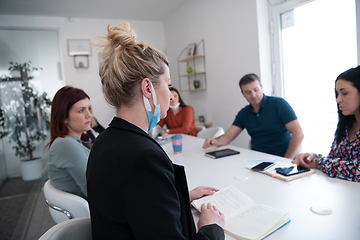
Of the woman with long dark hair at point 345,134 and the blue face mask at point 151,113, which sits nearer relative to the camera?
the blue face mask at point 151,113

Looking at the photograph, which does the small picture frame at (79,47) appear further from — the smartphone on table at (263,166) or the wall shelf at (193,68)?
the smartphone on table at (263,166)

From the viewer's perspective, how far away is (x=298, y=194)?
108 cm

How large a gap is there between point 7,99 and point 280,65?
138 inches

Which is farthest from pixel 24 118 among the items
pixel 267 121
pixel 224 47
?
pixel 267 121

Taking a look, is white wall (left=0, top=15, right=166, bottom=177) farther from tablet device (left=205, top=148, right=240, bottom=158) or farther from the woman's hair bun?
the woman's hair bun

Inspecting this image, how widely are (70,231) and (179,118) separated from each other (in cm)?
276

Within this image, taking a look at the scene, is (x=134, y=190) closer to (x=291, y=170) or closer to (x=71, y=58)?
(x=291, y=170)

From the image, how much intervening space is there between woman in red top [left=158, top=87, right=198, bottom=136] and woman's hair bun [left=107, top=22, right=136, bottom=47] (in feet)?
7.95

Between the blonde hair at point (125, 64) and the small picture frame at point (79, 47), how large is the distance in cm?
449

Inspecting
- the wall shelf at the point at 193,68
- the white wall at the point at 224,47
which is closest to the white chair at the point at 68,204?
the white wall at the point at 224,47

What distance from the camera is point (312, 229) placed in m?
0.81

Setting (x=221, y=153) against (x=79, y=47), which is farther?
(x=79, y=47)

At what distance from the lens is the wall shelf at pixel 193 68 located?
4352 millimetres

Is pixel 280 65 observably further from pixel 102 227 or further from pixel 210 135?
pixel 102 227
